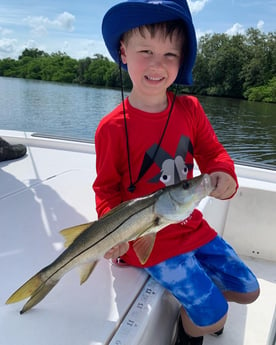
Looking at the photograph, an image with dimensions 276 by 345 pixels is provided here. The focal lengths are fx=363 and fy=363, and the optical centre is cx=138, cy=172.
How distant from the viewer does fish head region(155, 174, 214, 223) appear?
41.4 inches

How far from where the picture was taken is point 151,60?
1.35 metres

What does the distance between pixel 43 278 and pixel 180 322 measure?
64 centimetres

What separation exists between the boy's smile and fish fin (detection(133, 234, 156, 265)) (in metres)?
0.57

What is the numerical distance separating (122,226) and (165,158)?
1.43ft

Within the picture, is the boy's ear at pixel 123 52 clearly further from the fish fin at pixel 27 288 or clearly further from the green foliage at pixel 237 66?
the green foliage at pixel 237 66

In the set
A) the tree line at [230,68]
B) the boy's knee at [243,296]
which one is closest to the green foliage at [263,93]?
the tree line at [230,68]

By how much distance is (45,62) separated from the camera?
53.8 m

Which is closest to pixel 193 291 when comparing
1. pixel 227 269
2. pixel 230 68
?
pixel 227 269

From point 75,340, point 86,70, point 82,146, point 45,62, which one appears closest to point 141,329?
point 75,340

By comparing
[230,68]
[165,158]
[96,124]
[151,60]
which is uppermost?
[151,60]

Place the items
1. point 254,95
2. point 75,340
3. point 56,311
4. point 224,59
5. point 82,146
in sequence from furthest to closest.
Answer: point 224,59
point 254,95
point 82,146
point 56,311
point 75,340

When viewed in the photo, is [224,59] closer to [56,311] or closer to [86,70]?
[86,70]

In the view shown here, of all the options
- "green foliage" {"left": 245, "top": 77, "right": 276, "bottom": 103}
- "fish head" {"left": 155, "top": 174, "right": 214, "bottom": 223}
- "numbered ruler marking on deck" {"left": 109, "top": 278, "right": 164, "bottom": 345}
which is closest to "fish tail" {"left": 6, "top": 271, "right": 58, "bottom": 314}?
"numbered ruler marking on deck" {"left": 109, "top": 278, "right": 164, "bottom": 345}

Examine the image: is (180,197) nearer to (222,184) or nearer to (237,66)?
(222,184)
